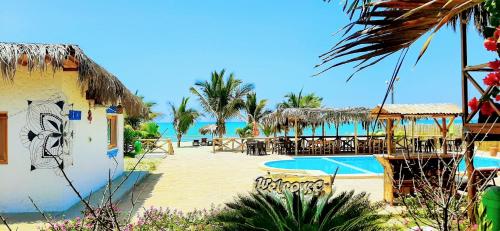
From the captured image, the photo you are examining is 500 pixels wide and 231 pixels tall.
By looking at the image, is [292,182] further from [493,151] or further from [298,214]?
[493,151]

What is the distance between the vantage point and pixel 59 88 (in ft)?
25.2

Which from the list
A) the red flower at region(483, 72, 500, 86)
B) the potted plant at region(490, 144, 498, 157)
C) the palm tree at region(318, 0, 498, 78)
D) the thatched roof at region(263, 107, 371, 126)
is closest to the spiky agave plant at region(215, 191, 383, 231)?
the red flower at region(483, 72, 500, 86)

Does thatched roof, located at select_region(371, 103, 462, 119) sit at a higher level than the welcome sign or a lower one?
higher

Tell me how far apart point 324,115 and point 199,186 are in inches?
470

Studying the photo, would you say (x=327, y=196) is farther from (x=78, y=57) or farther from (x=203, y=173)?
(x=203, y=173)

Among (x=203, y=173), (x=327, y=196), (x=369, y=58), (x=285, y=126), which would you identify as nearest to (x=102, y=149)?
(x=203, y=173)

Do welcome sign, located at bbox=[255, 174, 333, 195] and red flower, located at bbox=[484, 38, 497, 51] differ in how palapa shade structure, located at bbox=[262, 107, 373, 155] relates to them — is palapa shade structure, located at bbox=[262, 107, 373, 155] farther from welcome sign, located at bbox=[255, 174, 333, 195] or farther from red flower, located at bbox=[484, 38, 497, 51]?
red flower, located at bbox=[484, 38, 497, 51]

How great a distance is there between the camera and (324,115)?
21766mm

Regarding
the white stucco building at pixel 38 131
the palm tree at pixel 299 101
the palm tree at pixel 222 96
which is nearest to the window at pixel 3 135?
the white stucco building at pixel 38 131

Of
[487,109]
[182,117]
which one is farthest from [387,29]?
[182,117]

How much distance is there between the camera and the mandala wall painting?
7656mm

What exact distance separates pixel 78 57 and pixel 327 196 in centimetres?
497

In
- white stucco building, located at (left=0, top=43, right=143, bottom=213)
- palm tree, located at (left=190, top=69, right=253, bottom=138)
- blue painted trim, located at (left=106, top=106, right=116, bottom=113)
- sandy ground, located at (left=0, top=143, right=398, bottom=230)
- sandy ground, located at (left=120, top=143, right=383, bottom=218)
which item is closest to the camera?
white stucco building, located at (left=0, top=43, right=143, bottom=213)

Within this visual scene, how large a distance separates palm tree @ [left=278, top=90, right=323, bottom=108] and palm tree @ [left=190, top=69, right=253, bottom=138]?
4.87 metres
